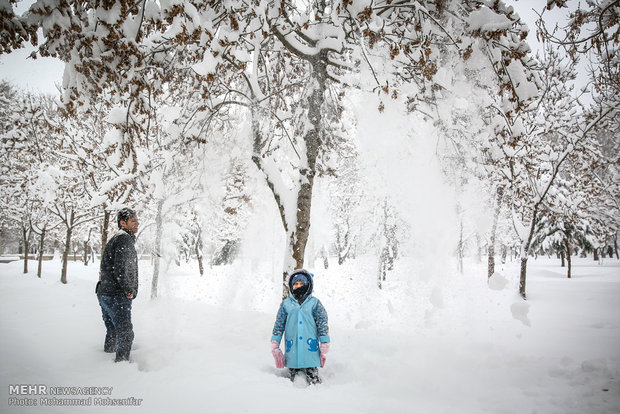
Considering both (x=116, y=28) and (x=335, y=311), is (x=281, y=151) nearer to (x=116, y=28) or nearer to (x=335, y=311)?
(x=116, y=28)

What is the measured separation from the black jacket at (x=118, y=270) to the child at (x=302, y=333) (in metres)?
1.87

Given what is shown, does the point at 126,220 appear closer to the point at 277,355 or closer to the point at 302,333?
the point at 277,355

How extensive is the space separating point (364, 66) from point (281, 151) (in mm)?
3308

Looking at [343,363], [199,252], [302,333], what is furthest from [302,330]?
[199,252]

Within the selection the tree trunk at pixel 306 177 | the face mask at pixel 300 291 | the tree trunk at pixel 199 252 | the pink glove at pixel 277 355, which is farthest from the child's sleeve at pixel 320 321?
the tree trunk at pixel 199 252

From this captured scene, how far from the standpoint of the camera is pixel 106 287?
3703 mm

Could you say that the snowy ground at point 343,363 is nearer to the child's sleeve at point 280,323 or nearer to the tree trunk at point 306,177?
the child's sleeve at point 280,323

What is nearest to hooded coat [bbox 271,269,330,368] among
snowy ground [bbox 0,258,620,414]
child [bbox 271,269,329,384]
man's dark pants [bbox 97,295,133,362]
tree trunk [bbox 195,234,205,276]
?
child [bbox 271,269,329,384]

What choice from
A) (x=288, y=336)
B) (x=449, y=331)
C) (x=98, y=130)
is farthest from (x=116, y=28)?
(x=98, y=130)

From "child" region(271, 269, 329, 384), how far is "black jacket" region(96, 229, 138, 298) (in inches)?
73.7

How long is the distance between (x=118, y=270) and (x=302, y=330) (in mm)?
2342

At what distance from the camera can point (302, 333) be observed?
3.39 m

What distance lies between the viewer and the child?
3367 millimetres

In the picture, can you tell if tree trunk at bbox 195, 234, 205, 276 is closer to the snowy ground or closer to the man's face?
the snowy ground
